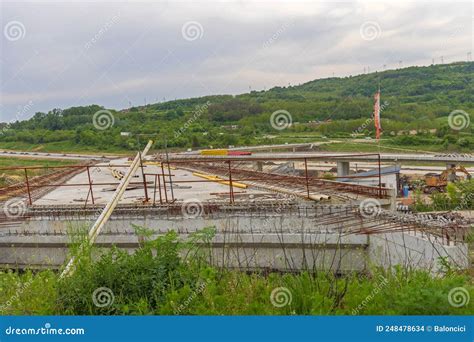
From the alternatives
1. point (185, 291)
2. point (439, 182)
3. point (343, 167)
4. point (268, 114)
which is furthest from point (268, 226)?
point (268, 114)

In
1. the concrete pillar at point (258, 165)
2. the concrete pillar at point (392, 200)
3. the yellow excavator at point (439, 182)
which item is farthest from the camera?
the yellow excavator at point (439, 182)

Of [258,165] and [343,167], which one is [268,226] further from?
[343,167]

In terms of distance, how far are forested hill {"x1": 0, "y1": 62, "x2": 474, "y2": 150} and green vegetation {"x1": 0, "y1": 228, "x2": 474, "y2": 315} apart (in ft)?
47.1

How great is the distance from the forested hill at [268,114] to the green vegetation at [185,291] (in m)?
14.4

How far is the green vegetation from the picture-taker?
3.95 metres

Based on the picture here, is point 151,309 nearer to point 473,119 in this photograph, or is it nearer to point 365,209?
point 365,209

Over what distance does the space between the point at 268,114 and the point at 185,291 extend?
2154 inches

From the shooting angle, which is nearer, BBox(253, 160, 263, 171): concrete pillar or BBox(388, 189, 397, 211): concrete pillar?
BBox(388, 189, 397, 211): concrete pillar

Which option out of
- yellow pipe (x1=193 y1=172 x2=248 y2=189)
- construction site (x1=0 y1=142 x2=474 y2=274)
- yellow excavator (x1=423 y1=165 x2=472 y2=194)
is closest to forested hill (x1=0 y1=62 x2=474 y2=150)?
yellow pipe (x1=193 y1=172 x2=248 y2=189)

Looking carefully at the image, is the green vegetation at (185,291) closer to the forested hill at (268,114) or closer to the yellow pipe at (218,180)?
the yellow pipe at (218,180)

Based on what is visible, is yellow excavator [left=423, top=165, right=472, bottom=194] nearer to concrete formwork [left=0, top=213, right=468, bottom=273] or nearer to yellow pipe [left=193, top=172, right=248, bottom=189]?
yellow pipe [left=193, top=172, right=248, bottom=189]

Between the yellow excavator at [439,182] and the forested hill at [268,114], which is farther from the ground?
the forested hill at [268,114]

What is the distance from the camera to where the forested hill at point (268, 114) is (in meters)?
35.9

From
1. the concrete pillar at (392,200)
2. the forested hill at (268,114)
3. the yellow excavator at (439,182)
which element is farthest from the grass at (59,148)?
the concrete pillar at (392,200)
